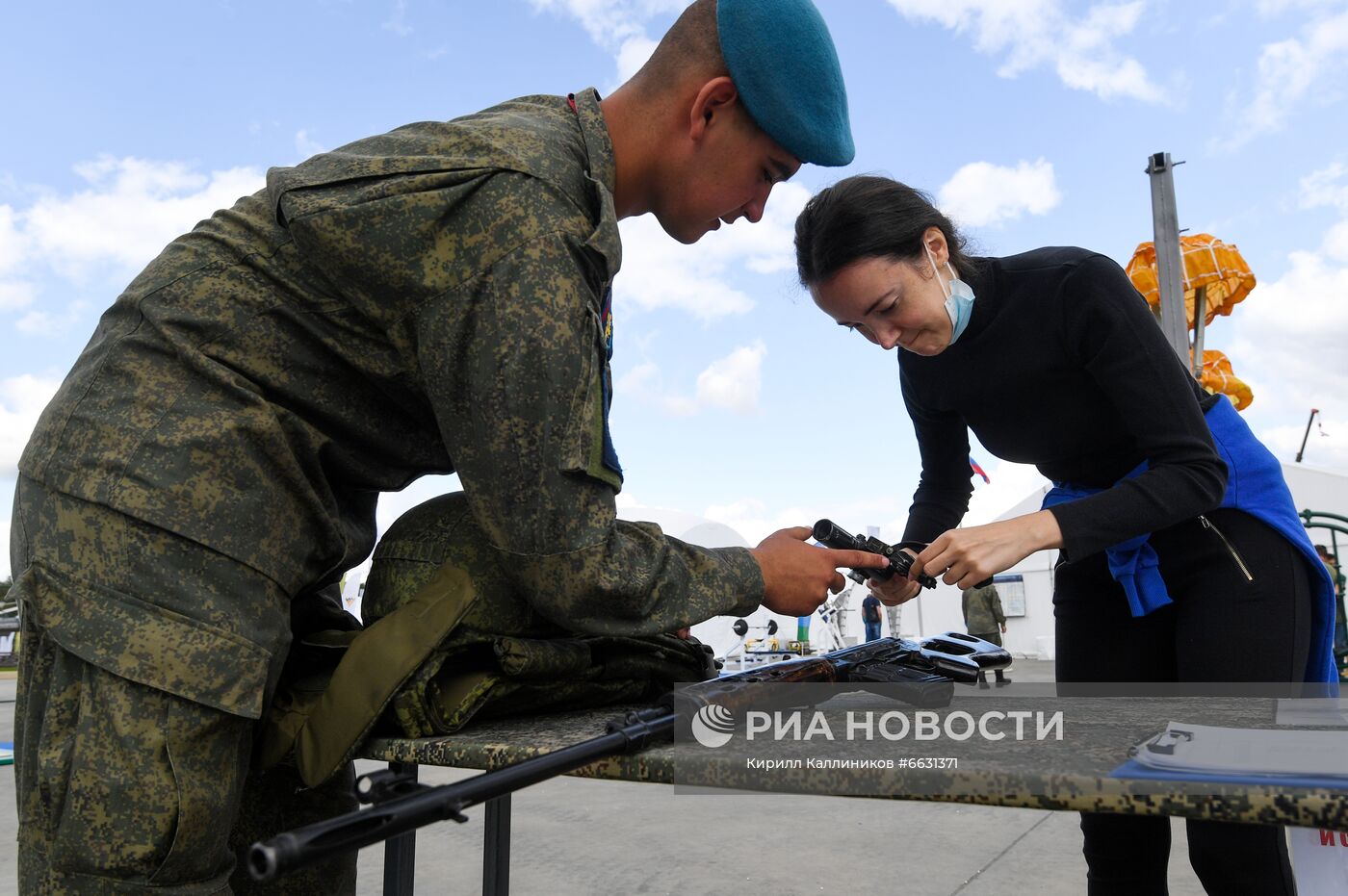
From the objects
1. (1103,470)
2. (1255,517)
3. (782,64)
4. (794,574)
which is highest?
(782,64)

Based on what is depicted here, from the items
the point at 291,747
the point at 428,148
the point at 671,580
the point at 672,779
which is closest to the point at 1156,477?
the point at 671,580

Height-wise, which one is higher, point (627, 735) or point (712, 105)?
point (712, 105)

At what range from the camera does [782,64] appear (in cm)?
122

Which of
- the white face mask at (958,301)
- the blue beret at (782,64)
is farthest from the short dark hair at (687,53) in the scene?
the white face mask at (958,301)

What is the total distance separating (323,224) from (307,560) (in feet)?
1.42

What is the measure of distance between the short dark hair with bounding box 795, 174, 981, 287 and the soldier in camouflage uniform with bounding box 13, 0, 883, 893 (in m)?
0.56

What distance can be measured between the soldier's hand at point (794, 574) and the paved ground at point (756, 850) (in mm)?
1607

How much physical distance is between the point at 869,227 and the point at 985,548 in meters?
0.67

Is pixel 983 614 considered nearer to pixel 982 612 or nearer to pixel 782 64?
pixel 982 612

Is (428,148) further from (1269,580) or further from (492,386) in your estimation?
(1269,580)

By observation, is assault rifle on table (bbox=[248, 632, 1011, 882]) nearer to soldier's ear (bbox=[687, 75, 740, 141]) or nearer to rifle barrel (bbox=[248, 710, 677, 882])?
rifle barrel (bbox=[248, 710, 677, 882])

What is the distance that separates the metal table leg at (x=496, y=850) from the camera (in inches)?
52.0

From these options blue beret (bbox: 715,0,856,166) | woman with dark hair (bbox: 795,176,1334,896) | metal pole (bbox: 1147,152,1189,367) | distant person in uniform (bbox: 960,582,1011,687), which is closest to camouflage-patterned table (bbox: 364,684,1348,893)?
woman with dark hair (bbox: 795,176,1334,896)

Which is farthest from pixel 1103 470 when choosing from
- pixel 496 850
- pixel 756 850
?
pixel 756 850
